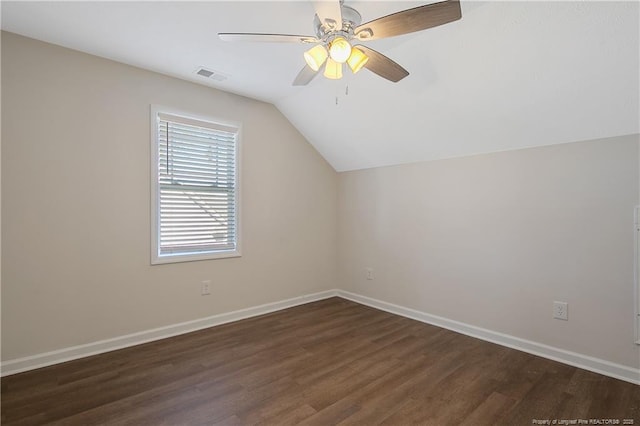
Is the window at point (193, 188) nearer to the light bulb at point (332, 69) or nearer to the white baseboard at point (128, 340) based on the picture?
the white baseboard at point (128, 340)

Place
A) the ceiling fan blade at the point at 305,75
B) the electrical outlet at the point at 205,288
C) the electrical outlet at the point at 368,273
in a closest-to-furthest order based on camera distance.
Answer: the ceiling fan blade at the point at 305,75, the electrical outlet at the point at 205,288, the electrical outlet at the point at 368,273

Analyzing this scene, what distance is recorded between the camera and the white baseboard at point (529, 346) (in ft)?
7.14

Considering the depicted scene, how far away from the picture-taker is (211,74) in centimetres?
287

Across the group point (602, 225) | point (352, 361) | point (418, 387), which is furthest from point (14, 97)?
point (602, 225)

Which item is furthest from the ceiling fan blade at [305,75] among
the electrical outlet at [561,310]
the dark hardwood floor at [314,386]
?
the electrical outlet at [561,310]

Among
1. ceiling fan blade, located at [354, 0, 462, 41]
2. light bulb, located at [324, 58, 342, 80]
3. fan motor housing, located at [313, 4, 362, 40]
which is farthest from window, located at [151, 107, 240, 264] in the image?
ceiling fan blade, located at [354, 0, 462, 41]

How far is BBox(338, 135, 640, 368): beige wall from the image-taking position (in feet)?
7.30

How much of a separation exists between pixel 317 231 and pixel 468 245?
186 cm

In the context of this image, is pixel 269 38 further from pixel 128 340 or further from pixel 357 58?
pixel 128 340

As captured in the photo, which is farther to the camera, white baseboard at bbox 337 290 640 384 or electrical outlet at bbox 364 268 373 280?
electrical outlet at bbox 364 268 373 280

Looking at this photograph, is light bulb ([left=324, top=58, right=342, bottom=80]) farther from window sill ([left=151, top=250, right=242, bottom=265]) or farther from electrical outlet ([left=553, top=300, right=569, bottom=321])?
electrical outlet ([left=553, top=300, right=569, bottom=321])

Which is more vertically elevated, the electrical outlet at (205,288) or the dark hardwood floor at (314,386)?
the electrical outlet at (205,288)

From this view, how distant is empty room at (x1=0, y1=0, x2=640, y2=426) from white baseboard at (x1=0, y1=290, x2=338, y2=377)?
0.01 meters

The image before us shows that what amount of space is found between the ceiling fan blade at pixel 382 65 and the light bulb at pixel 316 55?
0.64 feet
